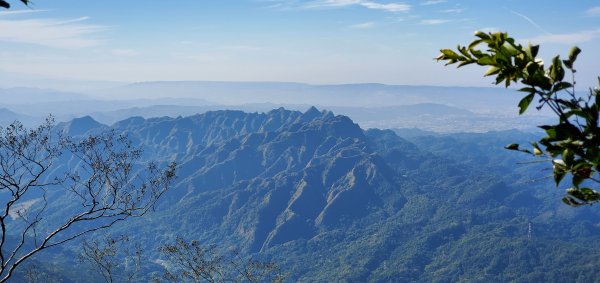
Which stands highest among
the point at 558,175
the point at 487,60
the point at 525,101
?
the point at 487,60

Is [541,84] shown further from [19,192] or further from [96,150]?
[96,150]

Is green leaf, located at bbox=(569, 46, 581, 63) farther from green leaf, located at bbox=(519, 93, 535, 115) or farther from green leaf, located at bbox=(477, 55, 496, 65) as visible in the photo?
green leaf, located at bbox=(477, 55, 496, 65)

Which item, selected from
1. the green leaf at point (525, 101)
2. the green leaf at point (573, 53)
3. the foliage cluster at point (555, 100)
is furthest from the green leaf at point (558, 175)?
the green leaf at point (573, 53)

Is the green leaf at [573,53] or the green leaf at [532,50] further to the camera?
the green leaf at [573,53]

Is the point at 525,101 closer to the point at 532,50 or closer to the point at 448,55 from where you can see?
the point at 532,50

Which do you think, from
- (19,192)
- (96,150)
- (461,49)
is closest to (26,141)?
(96,150)

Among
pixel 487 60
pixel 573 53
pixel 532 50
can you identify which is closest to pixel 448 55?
pixel 487 60

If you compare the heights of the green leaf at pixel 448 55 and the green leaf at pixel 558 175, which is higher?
the green leaf at pixel 448 55

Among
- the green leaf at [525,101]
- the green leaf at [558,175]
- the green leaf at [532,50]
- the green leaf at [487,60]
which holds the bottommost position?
the green leaf at [558,175]

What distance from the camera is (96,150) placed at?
20.6 meters

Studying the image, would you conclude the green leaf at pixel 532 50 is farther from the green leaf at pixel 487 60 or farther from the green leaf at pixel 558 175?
the green leaf at pixel 558 175

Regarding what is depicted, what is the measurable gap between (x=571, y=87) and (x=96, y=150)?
2001 cm

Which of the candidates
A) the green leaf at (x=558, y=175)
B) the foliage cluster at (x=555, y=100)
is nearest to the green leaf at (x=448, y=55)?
the foliage cluster at (x=555, y=100)

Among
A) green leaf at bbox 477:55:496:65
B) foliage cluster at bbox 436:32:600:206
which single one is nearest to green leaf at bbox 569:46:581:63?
foliage cluster at bbox 436:32:600:206
